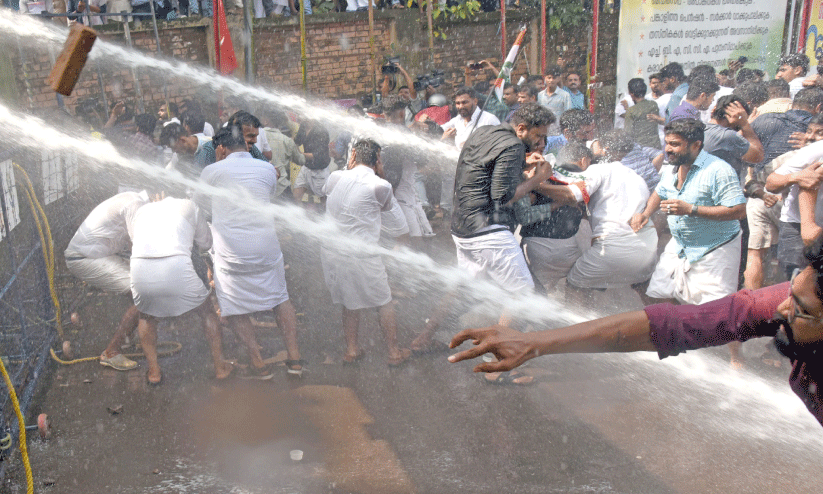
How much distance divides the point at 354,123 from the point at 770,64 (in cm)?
877

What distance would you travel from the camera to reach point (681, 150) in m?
4.78

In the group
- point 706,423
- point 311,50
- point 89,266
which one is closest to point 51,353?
point 89,266

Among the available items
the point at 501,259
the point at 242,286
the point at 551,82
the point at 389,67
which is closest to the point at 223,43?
the point at 389,67

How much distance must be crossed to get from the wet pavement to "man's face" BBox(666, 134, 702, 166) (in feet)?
4.83

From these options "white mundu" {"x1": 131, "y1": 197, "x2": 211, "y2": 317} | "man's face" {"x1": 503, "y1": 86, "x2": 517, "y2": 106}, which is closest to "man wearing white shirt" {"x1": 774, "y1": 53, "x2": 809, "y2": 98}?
"man's face" {"x1": 503, "y1": 86, "x2": 517, "y2": 106}

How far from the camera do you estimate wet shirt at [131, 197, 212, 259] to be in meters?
5.02

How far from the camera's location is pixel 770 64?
525 inches

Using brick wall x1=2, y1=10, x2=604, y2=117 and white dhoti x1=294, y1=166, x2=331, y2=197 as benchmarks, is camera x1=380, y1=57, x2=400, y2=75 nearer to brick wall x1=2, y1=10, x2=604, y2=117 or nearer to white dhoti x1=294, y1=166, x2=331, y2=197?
brick wall x1=2, y1=10, x2=604, y2=117

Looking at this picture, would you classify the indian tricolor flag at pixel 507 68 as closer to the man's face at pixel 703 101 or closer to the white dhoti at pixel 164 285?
the man's face at pixel 703 101

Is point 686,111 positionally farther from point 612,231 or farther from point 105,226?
point 105,226

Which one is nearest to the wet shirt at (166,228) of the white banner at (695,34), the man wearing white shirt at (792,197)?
the man wearing white shirt at (792,197)

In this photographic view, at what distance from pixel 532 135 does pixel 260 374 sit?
8.55ft

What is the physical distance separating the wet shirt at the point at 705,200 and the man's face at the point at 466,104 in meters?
3.35

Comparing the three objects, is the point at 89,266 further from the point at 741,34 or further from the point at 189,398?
the point at 741,34
